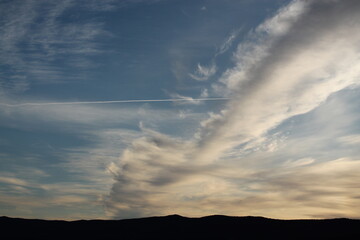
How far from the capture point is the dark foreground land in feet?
249

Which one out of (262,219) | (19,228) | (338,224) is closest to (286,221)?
(262,219)

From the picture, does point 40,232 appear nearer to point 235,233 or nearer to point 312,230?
point 235,233

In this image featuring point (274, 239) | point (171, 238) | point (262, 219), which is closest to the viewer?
point (274, 239)

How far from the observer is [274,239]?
73.6 metres

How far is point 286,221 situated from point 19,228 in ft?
228

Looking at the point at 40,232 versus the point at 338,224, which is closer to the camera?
the point at 338,224

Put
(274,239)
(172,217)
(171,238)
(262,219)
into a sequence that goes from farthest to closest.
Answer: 1. (172,217)
2. (262,219)
3. (171,238)
4. (274,239)

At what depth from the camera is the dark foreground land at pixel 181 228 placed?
75938 millimetres

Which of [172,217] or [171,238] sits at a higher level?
[172,217]

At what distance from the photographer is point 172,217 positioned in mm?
91250

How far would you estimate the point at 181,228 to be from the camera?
84.6m

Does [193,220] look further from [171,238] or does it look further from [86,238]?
[86,238]

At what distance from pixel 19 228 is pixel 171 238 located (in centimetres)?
4220

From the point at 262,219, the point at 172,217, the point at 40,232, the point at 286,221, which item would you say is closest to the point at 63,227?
the point at 40,232
